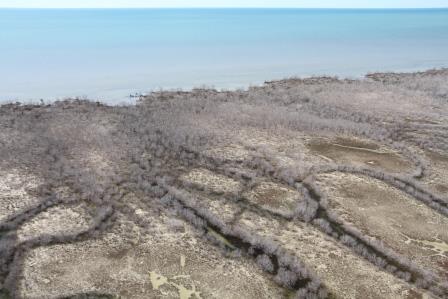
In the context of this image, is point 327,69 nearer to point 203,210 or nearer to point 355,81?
point 355,81

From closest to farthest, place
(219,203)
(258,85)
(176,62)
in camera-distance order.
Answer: (219,203)
(258,85)
(176,62)

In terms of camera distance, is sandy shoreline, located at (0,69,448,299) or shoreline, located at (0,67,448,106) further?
shoreline, located at (0,67,448,106)

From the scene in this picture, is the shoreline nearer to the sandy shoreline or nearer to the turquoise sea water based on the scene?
the turquoise sea water

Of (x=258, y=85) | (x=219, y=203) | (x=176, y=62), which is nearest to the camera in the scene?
(x=219, y=203)

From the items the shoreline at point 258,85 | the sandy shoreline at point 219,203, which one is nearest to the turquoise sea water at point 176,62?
the shoreline at point 258,85

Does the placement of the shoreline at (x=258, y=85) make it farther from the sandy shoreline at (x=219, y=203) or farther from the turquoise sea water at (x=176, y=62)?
the sandy shoreline at (x=219, y=203)

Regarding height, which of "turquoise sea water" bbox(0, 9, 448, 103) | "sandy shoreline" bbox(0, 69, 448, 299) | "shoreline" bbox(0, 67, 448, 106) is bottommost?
"sandy shoreline" bbox(0, 69, 448, 299)

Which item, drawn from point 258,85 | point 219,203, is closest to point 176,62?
point 258,85

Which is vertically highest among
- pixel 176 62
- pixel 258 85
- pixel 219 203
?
pixel 176 62

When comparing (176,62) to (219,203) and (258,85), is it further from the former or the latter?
(219,203)

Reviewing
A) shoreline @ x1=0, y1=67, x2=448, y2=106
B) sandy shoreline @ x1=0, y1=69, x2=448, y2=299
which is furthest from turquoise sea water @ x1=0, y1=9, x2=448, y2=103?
sandy shoreline @ x1=0, y1=69, x2=448, y2=299

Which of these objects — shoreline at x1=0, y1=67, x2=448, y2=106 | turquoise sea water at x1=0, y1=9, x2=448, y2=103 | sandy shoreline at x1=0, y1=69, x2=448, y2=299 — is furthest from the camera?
turquoise sea water at x1=0, y1=9, x2=448, y2=103
